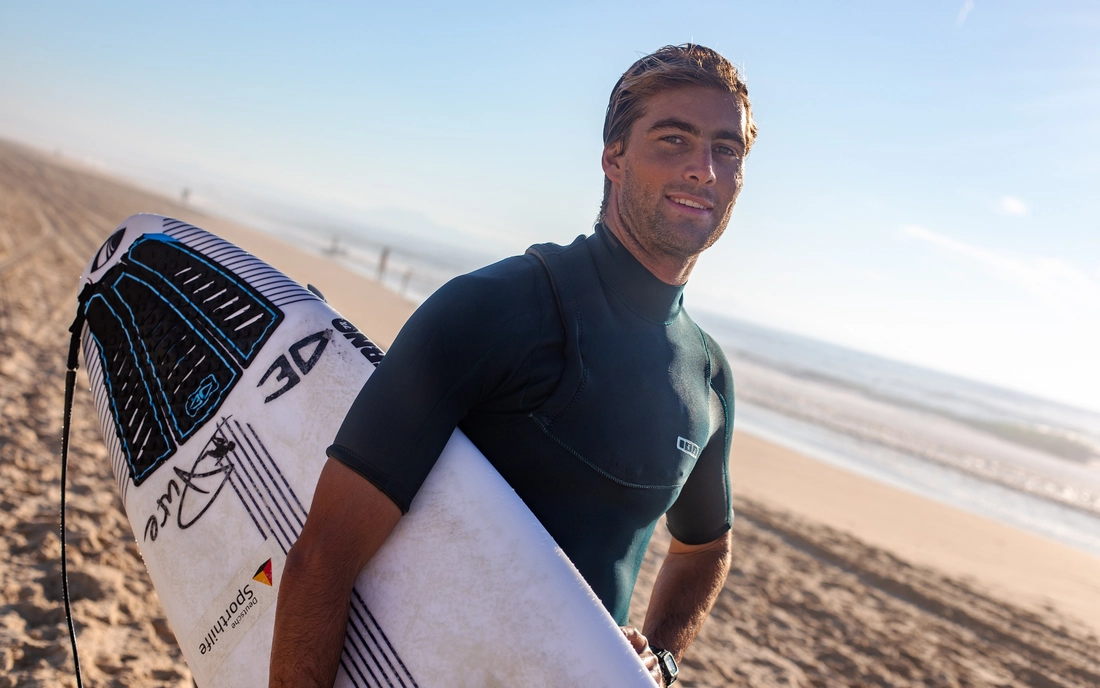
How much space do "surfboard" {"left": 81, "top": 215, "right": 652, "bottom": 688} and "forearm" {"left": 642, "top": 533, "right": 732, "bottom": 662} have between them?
0.54 meters

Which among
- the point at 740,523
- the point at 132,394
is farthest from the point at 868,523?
the point at 132,394

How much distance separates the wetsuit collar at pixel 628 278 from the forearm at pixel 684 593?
68 cm

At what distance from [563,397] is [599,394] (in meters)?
0.08

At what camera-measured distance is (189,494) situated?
5.50 ft

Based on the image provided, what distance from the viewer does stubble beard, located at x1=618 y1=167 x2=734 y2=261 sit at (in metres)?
1.42

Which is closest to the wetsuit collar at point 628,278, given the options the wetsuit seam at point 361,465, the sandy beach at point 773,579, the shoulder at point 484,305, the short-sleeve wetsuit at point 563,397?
the short-sleeve wetsuit at point 563,397

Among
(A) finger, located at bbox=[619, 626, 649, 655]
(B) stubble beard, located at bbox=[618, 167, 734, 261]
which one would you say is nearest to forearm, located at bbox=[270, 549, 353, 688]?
(A) finger, located at bbox=[619, 626, 649, 655]

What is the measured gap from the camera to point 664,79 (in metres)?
1.43

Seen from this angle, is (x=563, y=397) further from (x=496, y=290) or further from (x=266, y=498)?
(x=266, y=498)

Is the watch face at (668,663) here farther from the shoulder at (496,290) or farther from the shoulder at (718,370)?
the shoulder at (496,290)

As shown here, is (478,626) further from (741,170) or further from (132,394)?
(132,394)

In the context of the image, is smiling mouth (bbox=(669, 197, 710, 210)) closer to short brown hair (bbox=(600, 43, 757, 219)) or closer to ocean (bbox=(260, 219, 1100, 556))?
short brown hair (bbox=(600, 43, 757, 219))

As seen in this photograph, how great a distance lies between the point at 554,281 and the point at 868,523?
7108mm

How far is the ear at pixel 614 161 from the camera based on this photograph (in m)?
1.49
